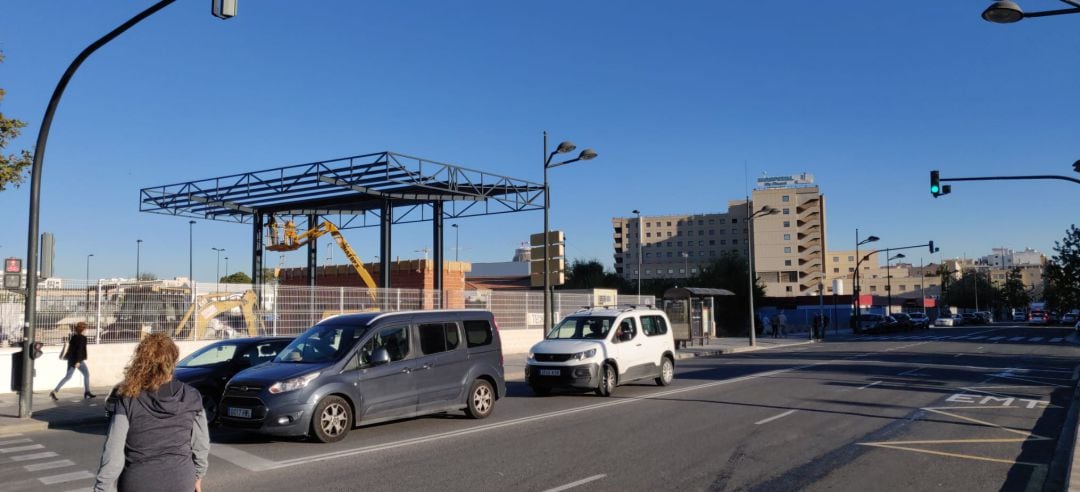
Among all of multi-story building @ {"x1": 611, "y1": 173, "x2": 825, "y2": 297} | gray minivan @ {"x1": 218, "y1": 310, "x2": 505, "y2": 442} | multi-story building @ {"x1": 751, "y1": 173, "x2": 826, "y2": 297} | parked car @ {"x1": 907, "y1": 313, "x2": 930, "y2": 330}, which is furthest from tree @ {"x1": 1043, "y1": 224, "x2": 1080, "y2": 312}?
multi-story building @ {"x1": 751, "y1": 173, "x2": 826, "y2": 297}

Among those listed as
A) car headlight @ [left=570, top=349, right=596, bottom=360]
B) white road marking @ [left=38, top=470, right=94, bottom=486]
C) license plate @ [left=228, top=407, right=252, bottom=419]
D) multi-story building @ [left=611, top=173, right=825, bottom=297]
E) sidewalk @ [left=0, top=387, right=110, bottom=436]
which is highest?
multi-story building @ [left=611, top=173, right=825, bottom=297]

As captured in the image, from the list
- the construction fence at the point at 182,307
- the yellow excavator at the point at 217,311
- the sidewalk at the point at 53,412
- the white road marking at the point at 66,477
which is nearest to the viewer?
the white road marking at the point at 66,477

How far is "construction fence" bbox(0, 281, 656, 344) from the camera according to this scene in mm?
17266

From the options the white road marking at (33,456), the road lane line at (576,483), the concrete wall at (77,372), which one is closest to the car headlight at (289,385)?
the white road marking at (33,456)

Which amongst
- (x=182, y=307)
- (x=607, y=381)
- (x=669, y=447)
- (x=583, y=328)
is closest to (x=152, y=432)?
(x=669, y=447)

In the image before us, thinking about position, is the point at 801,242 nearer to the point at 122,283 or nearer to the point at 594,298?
the point at 594,298

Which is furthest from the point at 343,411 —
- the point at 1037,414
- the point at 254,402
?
the point at 1037,414

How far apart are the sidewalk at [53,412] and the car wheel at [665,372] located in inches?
453

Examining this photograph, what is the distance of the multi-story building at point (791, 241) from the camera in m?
128

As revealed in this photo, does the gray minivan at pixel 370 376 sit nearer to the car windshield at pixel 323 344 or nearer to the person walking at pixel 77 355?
the car windshield at pixel 323 344

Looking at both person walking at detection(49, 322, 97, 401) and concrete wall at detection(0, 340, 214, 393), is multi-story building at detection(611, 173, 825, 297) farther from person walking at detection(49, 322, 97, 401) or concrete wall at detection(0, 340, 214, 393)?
person walking at detection(49, 322, 97, 401)

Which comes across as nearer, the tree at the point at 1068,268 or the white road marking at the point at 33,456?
the white road marking at the point at 33,456

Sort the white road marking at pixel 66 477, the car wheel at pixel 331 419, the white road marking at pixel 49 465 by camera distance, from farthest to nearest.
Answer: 1. the car wheel at pixel 331 419
2. the white road marking at pixel 49 465
3. the white road marking at pixel 66 477

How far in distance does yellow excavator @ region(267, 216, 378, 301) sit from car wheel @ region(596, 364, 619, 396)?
21884 mm
